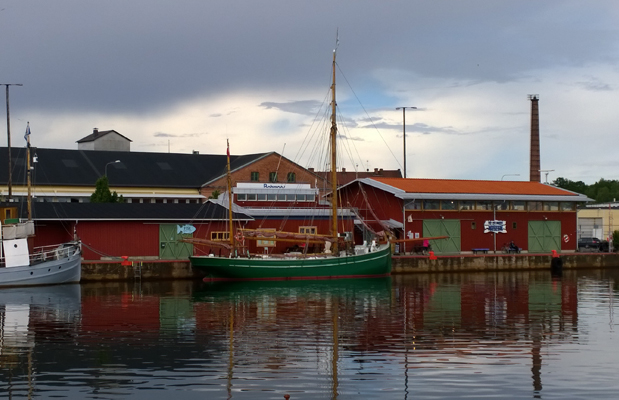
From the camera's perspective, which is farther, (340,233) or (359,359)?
(340,233)

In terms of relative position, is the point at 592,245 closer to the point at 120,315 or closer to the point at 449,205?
the point at 449,205

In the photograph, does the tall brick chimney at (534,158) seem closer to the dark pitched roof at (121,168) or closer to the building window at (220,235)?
the dark pitched roof at (121,168)

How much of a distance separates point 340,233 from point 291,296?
72.5 ft

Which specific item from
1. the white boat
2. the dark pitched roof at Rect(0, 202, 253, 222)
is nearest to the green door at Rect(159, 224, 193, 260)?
the dark pitched roof at Rect(0, 202, 253, 222)

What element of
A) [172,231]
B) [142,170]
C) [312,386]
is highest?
[142,170]

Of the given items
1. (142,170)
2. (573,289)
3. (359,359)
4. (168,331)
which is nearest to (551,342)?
(359,359)

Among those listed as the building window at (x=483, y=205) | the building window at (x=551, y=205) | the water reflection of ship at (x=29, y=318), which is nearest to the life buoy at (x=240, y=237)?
the water reflection of ship at (x=29, y=318)

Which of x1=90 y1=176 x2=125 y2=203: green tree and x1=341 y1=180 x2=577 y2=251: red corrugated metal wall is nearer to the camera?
x1=341 y1=180 x2=577 y2=251: red corrugated metal wall

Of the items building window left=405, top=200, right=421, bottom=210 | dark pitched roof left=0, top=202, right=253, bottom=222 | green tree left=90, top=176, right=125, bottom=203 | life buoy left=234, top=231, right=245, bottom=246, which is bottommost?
life buoy left=234, top=231, right=245, bottom=246

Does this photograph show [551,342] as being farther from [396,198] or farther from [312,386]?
[396,198]

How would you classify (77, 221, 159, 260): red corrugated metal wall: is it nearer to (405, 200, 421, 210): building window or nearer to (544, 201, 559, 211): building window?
(405, 200, 421, 210): building window

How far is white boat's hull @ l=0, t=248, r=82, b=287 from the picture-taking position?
155 feet

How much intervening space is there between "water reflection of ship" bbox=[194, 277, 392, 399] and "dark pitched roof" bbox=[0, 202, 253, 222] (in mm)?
8091

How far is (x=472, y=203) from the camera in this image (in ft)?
222
